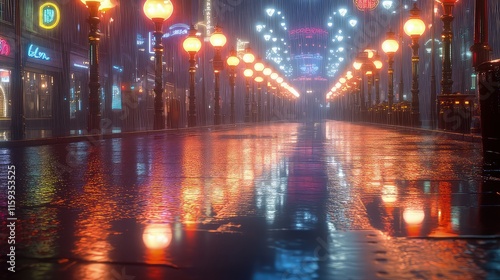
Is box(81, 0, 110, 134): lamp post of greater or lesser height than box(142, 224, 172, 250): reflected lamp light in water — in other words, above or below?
above

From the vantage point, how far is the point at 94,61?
2394cm

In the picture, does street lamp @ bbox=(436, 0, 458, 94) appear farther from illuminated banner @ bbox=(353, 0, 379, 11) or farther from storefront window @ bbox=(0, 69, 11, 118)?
illuminated banner @ bbox=(353, 0, 379, 11)

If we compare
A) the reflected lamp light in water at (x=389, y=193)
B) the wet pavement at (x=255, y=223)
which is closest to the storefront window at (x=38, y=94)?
the wet pavement at (x=255, y=223)

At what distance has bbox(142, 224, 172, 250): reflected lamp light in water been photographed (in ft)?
14.7

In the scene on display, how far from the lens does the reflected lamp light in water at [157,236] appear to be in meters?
4.47

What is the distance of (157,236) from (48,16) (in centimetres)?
3075

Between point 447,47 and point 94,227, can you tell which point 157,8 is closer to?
point 447,47

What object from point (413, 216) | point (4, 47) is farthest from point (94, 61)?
point (413, 216)

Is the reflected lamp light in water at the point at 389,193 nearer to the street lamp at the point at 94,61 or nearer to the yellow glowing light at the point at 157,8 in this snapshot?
the street lamp at the point at 94,61

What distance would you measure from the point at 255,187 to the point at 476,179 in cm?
300

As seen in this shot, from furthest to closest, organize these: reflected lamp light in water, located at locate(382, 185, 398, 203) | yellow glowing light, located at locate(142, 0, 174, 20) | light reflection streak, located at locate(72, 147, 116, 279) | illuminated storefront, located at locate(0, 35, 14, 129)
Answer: illuminated storefront, located at locate(0, 35, 14, 129), yellow glowing light, located at locate(142, 0, 174, 20), reflected lamp light in water, located at locate(382, 185, 398, 203), light reflection streak, located at locate(72, 147, 116, 279)

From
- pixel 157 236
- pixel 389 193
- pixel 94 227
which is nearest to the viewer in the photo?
pixel 157 236

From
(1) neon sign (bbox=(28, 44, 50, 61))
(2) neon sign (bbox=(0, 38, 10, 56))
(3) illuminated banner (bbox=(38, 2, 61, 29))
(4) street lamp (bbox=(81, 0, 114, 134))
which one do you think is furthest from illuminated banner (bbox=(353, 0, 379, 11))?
(4) street lamp (bbox=(81, 0, 114, 134))

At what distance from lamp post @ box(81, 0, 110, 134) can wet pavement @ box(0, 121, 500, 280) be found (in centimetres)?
1383
